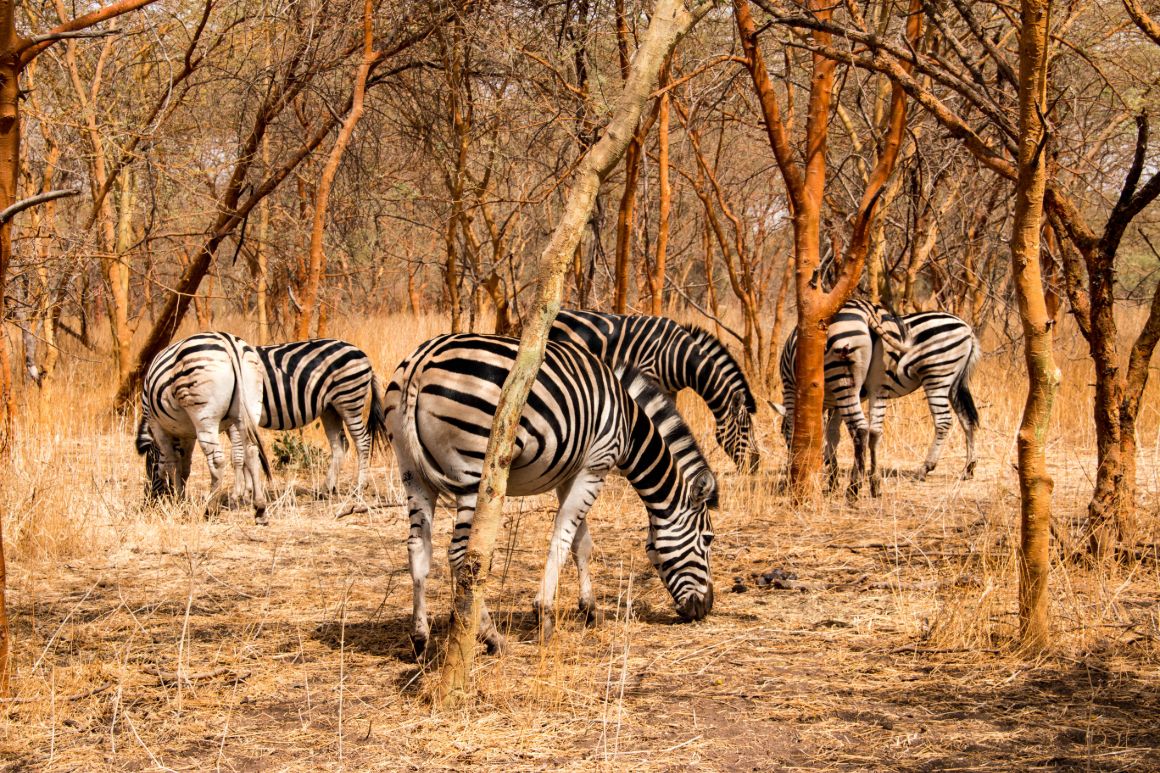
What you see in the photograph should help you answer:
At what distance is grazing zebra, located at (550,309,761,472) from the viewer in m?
9.74

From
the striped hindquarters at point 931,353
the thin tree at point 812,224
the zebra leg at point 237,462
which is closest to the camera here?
the thin tree at point 812,224

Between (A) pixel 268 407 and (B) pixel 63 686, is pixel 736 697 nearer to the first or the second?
(B) pixel 63 686

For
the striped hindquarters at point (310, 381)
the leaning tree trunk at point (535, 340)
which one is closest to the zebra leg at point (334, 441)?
the striped hindquarters at point (310, 381)

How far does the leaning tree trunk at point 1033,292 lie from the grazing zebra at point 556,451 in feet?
5.50

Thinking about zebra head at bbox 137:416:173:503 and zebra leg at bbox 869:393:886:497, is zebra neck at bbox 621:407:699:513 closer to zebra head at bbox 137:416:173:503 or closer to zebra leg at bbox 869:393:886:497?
zebra leg at bbox 869:393:886:497

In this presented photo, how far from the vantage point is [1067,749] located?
3.87 m

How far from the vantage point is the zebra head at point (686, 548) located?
5668mm

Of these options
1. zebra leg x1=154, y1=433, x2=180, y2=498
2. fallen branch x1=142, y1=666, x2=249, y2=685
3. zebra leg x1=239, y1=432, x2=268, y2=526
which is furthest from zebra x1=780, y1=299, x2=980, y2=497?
fallen branch x1=142, y1=666, x2=249, y2=685

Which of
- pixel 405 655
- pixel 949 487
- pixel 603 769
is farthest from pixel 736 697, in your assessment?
pixel 949 487

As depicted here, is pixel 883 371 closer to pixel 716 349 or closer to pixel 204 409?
pixel 716 349

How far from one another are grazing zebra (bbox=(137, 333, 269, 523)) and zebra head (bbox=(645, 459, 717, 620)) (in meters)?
3.97

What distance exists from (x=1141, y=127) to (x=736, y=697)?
332cm

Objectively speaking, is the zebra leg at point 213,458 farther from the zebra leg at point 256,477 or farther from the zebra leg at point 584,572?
the zebra leg at point 584,572

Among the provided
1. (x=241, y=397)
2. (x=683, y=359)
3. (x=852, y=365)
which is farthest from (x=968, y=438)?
(x=241, y=397)
